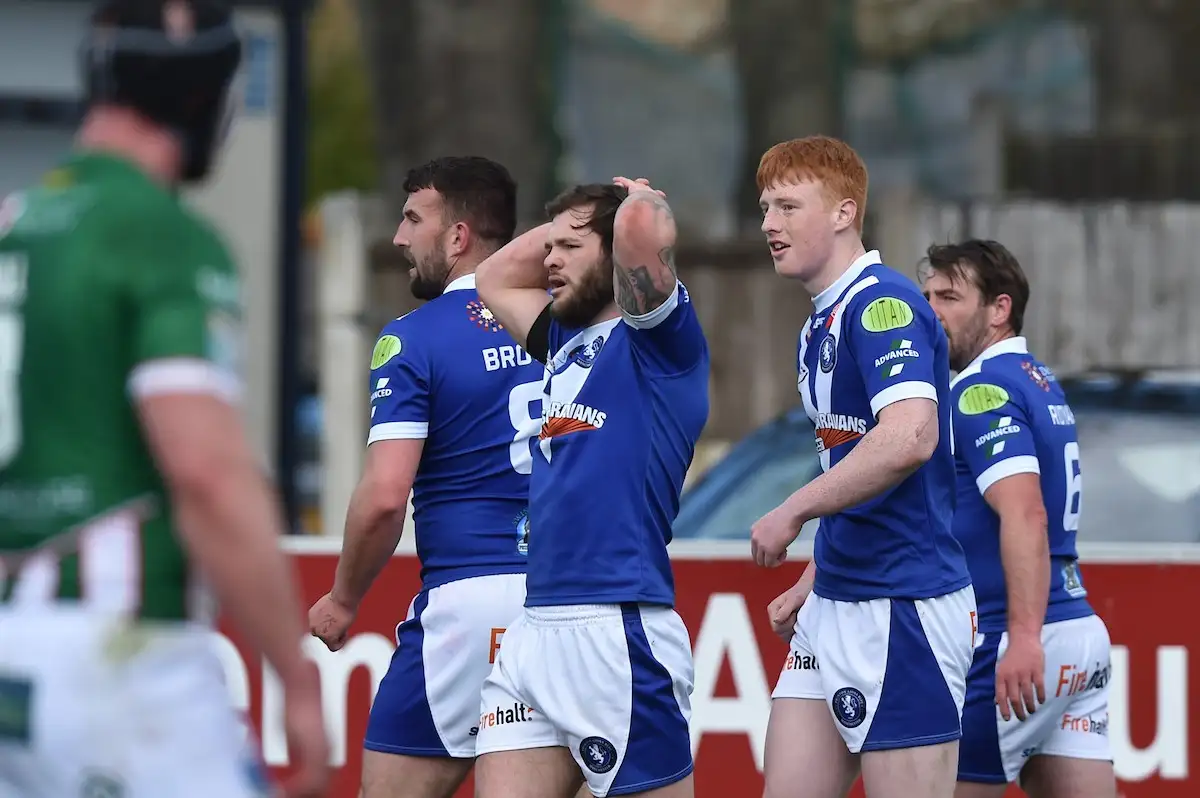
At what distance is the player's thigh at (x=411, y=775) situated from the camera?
5516 millimetres

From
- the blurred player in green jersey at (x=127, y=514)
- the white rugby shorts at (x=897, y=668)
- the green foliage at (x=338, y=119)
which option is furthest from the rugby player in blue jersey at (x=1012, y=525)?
the green foliage at (x=338, y=119)

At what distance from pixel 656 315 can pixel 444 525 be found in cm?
110

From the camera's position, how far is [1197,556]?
7109 millimetres

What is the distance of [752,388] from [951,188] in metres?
14.7

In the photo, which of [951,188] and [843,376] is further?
[951,188]

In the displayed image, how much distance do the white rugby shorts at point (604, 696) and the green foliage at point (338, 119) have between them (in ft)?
108

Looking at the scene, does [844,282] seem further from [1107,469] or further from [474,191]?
Result: [1107,469]

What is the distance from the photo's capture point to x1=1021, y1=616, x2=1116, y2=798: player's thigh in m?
5.84

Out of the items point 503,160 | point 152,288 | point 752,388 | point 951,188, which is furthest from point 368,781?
point 951,188

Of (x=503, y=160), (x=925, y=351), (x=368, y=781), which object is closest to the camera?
(x=925, y=351)

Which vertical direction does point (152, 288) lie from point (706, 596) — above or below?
above

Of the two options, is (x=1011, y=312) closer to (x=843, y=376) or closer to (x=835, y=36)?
(x=843, y=376)

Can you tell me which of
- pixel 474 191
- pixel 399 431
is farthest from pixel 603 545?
pixel 474 191

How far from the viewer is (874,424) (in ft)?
16.7
